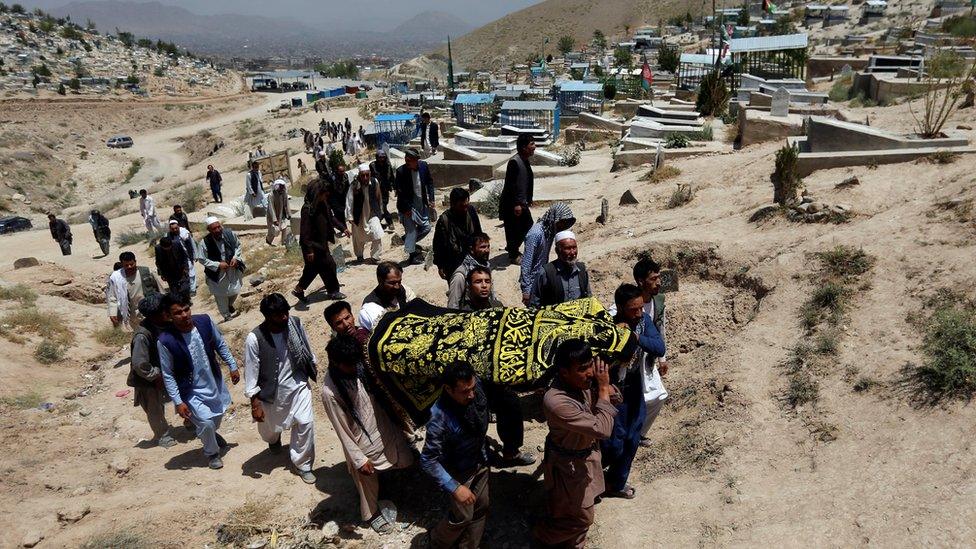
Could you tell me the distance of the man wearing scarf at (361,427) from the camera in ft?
12.9

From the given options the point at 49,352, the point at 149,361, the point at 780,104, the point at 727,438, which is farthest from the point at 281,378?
the point at 780,104

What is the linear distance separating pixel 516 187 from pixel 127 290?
14.9 ft

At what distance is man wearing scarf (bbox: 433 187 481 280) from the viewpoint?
6.18m

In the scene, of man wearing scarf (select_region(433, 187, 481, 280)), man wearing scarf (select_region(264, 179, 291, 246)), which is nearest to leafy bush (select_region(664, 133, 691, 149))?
man wearing scarf (select_region(264, 179, 291, 246))

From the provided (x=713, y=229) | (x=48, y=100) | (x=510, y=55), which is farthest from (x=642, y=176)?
(x=510, y=55)

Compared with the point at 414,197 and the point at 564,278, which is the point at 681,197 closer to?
the point at 414,197

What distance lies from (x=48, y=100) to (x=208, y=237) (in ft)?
181

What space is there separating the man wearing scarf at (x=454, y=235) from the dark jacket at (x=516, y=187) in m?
0.90

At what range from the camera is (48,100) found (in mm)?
50875

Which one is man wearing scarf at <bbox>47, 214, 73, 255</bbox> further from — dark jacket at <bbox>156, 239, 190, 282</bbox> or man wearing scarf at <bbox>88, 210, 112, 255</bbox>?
dark jacket at <bbox>156, 239, 190, 282</bbox>

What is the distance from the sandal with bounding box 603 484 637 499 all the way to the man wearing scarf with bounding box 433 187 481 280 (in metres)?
2.60

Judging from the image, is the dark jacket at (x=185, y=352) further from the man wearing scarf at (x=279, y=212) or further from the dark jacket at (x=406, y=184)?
the man wearing scarf at (x=279, y=212)

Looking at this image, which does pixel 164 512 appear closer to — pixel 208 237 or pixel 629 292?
pixel 629 292

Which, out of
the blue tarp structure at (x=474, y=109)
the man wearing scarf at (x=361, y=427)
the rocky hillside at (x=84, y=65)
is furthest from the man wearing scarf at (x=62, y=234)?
the rocky hillside at (x=84, y=65)
